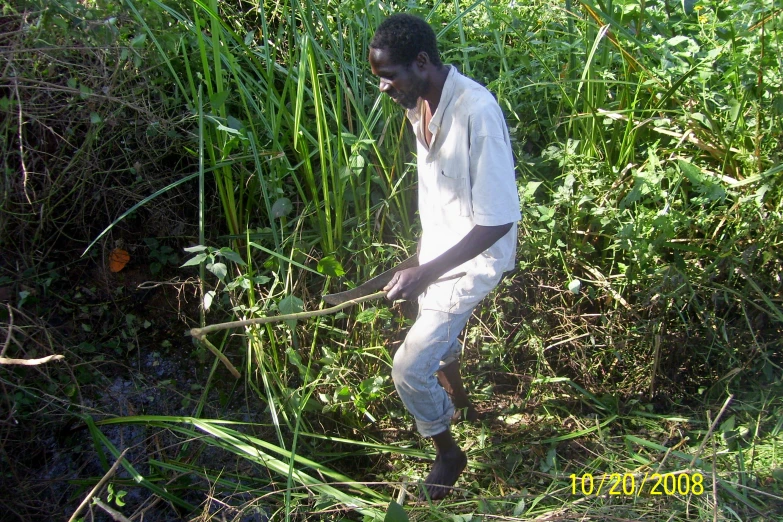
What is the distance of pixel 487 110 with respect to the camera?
1917 millimetres

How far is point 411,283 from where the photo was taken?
80.4 inches

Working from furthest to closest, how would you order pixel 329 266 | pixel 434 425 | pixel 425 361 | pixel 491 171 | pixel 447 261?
pixel 329 266 < pixel 434 425 < pixel 425 361 < pixel 447 261 < pixel 491 171

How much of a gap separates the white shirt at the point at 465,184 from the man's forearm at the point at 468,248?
0.09 feet

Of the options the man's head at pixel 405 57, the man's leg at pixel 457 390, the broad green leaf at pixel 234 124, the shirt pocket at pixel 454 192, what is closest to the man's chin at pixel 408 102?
the man's head at pixel 405 57

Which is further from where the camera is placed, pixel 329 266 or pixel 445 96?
pixel 329 266

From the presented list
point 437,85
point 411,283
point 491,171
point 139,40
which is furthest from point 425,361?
point 139,40

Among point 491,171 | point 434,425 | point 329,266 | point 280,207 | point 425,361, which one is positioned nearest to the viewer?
point 491,171

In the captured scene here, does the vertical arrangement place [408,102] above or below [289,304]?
above

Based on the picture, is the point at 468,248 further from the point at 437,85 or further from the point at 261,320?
the point at 261,320

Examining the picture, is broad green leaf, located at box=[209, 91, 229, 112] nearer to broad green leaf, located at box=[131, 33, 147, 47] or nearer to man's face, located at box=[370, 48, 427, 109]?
broad green leaf, located at box=[131, 33, 147, 47]

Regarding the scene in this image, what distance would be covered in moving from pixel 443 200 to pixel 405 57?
454mm

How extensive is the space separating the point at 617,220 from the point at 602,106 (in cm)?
53

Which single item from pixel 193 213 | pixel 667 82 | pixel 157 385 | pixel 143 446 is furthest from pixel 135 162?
pixel 667 82

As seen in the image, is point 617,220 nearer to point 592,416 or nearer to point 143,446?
point 592,416
